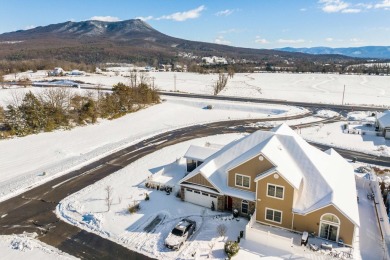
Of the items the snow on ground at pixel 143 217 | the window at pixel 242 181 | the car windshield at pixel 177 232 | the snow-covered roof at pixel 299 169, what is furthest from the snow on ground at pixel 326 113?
the car windshield at pixel 177 232

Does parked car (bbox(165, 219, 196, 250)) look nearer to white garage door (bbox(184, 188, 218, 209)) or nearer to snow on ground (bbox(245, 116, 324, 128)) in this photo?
white garage door (bbox(184, 188, 218, 209))

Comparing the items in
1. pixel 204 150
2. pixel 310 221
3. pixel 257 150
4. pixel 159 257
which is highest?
pixel 257 150

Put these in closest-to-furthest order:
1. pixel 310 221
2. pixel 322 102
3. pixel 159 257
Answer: pixel 159 257, pixel 310 221, pixel 322 102

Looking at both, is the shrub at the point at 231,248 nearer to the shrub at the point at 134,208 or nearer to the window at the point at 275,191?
the window at the point at 275,191

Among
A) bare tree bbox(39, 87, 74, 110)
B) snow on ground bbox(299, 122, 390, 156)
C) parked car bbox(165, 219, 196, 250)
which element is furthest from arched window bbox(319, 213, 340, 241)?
bare tree bbox(39, 87, 74, 110)

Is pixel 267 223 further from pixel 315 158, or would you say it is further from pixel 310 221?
pixel 315 158

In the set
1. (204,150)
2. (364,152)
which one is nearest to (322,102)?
(364,152)

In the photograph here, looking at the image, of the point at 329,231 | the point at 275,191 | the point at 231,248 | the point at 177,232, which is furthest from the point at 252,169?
Result: the point at 177,232
